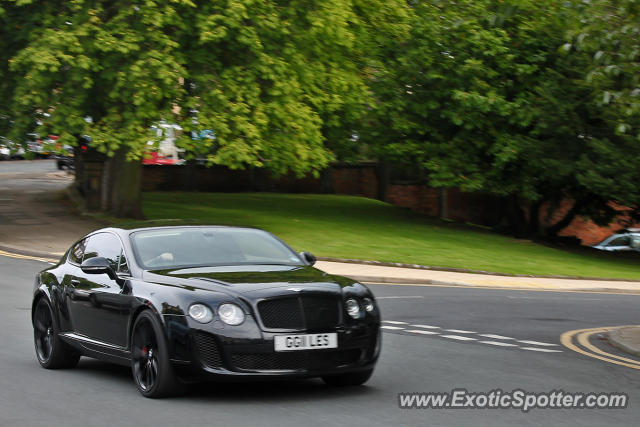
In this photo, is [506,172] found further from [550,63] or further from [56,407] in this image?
[56,407]

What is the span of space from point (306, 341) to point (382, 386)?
1198 millimetres

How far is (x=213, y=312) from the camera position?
26.7ft

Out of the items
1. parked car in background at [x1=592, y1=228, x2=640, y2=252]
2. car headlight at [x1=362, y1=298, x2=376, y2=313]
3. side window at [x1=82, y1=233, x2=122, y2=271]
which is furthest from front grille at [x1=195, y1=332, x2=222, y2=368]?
parked car in background at [x1=592, y1=228, x2=640, y2=252]

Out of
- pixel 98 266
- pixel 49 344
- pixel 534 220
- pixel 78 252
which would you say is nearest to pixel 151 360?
pixel 98 266

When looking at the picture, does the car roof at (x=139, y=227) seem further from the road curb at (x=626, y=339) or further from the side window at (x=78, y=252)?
the road curb at (x=626, y=339)

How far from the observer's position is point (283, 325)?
8.21m

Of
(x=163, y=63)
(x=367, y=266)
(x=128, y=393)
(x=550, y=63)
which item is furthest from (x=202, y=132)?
(x=128, y=393)

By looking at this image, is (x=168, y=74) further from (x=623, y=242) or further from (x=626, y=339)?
(x=623, y=242)

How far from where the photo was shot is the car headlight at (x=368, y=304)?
8759 mm

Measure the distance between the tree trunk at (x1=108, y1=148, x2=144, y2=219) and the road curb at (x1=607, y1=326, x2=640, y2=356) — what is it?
19456 mm

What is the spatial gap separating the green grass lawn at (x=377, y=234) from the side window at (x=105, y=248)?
14.6m

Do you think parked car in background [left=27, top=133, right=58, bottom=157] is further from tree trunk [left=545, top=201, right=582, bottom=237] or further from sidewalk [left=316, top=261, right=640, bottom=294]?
tree trunk [left=545, top=201, right=582, bottom=237]

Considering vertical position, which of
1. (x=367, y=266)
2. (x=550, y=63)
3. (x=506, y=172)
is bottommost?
(x=367, y=266)

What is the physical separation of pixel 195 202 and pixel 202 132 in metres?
10.7
